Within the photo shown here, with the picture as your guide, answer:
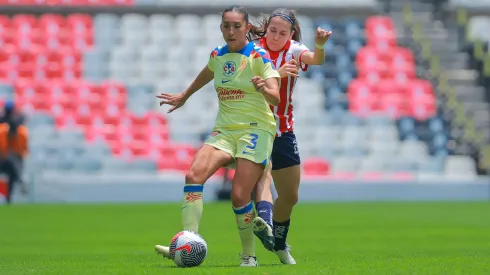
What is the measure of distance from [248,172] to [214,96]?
18031 mm

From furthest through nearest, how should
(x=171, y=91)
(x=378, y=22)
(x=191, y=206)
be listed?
(x=378, y=22) < (x=171, y=91) < (x=191, y=206)

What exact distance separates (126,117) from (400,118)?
6.71 m

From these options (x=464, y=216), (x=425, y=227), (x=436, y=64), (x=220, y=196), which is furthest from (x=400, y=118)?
(x=425, y=227)

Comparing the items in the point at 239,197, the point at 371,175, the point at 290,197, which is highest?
the point at 239,197

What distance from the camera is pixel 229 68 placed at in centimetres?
803

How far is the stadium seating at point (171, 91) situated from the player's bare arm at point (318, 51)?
51.4 ft

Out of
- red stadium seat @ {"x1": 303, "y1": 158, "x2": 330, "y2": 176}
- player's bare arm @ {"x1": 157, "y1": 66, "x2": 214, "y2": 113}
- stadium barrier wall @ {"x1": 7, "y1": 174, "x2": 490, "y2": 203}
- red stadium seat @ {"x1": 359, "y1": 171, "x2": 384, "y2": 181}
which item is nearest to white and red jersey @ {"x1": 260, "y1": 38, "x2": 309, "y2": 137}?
player's bare arm @ {"x1": 157, "y1": 66, "x2": 214, "y2": 113}

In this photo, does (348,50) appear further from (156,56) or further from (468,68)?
(156,56)

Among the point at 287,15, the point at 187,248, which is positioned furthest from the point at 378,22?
the point at 187,248

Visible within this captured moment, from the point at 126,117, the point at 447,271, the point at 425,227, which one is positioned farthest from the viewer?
the point at 126,117

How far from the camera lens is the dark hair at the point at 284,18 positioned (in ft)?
27.7

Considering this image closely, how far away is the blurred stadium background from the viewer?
2344 cm

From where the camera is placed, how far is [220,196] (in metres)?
22.5

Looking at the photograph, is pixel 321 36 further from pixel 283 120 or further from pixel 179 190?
pixel 179 190
